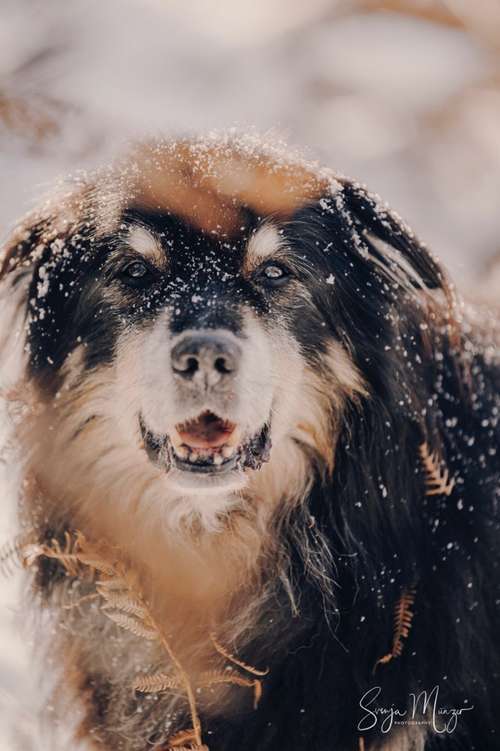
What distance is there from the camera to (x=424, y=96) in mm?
2029

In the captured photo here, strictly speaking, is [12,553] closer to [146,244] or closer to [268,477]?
[268,477]

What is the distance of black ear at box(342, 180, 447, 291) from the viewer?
5.40 feet

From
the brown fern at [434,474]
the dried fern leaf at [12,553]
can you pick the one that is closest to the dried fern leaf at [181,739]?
the dried fern leaf at [12,553]

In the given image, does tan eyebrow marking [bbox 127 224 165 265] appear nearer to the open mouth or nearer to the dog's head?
the dog's head

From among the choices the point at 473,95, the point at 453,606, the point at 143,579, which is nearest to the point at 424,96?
the point at 473,95

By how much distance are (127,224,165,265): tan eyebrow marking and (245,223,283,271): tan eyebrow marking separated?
0.20 metres

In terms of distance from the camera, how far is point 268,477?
1732 millimetres

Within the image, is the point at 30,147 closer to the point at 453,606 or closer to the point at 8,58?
the point at 8,58

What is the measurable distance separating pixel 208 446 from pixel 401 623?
0.68 m

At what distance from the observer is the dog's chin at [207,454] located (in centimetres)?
146

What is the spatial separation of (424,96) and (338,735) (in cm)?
177

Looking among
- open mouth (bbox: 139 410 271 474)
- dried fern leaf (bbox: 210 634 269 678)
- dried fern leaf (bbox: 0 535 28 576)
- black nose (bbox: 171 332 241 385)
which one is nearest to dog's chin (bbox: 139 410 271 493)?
open mouth (bbox: 139 410 271 474)

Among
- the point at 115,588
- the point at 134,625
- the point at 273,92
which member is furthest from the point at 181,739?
the point at 273,92

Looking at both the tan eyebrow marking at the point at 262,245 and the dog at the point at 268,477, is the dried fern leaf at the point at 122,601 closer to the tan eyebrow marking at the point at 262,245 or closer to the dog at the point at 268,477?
the dog at the point at 268,477
